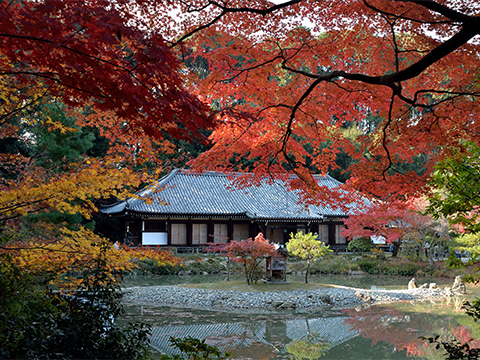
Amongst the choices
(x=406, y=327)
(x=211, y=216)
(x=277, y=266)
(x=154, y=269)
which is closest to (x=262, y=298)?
(x=277, y=266)

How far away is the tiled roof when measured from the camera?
2070cm

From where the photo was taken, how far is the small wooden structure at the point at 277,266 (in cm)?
1220

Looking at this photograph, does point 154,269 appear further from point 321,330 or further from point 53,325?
point 53,325

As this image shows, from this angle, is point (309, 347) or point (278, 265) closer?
point (309, 347)

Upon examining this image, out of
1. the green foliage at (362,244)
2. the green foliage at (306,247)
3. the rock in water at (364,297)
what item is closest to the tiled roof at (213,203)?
the green foliage at (362,244)

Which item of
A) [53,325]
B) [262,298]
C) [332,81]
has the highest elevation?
[332,81]

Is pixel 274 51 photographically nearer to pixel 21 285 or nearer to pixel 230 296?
pixel 21 285

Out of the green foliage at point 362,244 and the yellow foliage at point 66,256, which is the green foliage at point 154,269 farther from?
the yellow foliage at point 66,256

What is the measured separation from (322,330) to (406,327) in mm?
1863

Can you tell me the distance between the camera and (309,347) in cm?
697

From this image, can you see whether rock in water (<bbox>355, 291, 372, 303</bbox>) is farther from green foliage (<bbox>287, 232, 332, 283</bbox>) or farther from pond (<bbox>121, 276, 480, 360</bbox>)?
green foliage (<bbox>287, 232, 332, 283</bbox>)

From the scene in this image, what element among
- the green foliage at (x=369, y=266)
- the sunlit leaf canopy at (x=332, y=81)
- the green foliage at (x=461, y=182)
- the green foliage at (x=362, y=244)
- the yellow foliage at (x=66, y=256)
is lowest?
the green foliage at (x=369, y=266)

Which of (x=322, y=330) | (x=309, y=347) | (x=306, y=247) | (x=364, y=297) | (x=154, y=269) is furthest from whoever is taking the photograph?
(x=154, y=269)

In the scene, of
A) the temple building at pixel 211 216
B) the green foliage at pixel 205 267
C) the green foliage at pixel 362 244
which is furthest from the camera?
the green foliage at pixel 362 244
